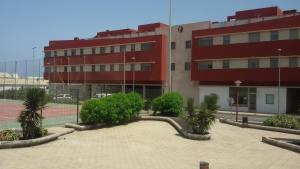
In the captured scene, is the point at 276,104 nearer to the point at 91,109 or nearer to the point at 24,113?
the point at 91,109

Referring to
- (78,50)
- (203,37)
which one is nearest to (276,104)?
(203,37)

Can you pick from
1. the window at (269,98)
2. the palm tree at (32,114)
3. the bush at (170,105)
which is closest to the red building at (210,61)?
the window at (269,98)

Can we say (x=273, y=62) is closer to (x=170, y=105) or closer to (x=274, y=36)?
(x=274, y=36)

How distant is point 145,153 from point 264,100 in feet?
107

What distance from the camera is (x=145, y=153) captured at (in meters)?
15.4

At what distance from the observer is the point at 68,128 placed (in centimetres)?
2156

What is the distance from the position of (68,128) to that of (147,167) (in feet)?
32.7

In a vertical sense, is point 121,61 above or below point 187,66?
above

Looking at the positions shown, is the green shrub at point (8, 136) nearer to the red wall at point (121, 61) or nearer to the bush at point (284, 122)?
the bush at point (284, 122)

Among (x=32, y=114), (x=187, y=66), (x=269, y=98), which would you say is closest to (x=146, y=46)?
(x=187, y=66)

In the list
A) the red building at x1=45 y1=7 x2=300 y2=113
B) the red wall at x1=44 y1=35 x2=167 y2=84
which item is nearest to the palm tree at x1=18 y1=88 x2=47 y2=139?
the red building at x1=45 y1=7 x2=300 y2=113

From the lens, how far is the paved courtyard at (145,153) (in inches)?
514

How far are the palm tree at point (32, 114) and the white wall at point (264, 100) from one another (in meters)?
32.4

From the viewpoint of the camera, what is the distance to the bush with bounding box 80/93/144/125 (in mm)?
22406
